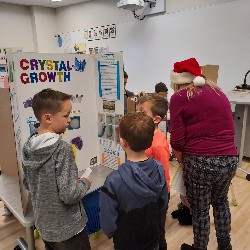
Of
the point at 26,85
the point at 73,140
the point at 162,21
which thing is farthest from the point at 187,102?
the point at 162,21

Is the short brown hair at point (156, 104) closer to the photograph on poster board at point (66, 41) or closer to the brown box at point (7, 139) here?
the brown box at point (7, 139)

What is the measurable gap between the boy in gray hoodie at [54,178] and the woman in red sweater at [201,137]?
1.91 ft

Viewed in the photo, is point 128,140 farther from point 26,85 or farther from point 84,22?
point 84,22

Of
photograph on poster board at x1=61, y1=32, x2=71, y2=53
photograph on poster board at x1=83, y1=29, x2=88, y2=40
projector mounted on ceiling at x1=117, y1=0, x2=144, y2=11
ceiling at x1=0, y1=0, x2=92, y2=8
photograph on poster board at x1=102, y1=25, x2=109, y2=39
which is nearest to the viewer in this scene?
projector mounted on ceiling at x1=117, y1=0, x2=144, y2=11

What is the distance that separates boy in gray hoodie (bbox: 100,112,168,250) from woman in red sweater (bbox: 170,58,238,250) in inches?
14.6

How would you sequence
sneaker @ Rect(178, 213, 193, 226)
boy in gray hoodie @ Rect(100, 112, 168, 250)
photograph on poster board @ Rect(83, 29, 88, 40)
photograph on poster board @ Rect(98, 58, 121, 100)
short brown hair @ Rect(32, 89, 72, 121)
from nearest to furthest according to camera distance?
boy in gray hoodie @ Rect(100, 112, 168, 250) < short brown hair @ Rect(32, 89, 72, 121) < photograph on poster board @ Rect(98, 58, 121, 100) < sneaker @ Rect(178, 213, 193, 226) < photograph on poster board @ Rect(83, 29, 88, 40)

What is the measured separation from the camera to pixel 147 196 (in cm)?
98

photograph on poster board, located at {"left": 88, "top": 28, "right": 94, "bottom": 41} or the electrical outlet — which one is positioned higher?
the electrical outlet

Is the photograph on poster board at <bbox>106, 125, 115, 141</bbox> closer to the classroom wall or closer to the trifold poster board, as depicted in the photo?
the trifold poster board

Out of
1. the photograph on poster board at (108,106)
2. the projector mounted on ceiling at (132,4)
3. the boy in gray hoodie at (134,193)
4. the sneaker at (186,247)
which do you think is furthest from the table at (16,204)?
the projector mounted on ceiling at (132,4)

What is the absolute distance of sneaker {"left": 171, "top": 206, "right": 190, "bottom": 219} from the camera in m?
2.03

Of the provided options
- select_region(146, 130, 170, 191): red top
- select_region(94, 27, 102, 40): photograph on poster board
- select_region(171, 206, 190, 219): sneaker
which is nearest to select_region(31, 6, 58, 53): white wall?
select_region(94, 27, 102, 40): photograph on poster board

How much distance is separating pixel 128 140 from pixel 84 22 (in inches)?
221

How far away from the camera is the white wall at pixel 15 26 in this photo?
594cm
